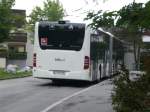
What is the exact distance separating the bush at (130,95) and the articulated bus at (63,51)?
49.7 feet

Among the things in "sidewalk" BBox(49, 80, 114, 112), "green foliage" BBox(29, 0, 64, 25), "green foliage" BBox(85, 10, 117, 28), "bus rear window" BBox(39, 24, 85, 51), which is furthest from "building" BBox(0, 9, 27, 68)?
"green foliage" BBox(85, 10, 117, 28)

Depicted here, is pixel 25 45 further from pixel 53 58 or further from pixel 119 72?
pixel 119 72

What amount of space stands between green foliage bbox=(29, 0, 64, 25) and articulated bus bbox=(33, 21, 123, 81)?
4052cm

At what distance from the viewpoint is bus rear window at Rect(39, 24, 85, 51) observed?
94.7 feet

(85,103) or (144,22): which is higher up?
(144,22)

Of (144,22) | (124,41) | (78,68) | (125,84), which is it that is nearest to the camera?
(144,22)

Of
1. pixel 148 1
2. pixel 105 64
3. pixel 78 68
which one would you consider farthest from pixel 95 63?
pixel 148 1

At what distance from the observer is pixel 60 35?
29031mm

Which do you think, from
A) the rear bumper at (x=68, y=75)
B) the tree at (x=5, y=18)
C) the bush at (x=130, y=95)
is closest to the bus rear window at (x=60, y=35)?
the rear bumper at (x=68, y=75)

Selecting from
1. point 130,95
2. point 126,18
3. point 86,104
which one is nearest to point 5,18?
point 86,104

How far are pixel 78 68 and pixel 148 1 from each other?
17.0 m

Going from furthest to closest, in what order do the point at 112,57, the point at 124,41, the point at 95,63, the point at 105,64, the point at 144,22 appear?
1. the point at 124,41
2. the point at 112,57
3. the point at 105,64
4. the point at 95,63
5. the point at 144,22

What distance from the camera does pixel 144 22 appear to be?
11.6m

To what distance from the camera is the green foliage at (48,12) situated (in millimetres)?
70500
